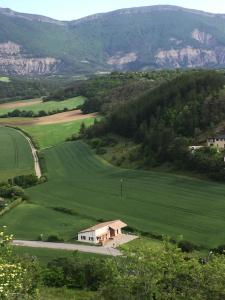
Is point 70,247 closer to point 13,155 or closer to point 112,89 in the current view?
point 13,155

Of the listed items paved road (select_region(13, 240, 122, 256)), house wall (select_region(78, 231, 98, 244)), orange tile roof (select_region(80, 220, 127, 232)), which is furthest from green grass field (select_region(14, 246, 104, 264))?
orange tile roof (select_region(80, 220, 127, 232))

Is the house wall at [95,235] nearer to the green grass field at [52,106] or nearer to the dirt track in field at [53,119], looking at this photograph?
the dirt track in field at [53,119]

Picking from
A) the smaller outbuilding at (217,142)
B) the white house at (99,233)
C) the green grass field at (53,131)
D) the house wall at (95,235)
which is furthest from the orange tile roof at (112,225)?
the green grass field at (53,131)

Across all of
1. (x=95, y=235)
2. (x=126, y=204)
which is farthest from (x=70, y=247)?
(x=126, y=204)

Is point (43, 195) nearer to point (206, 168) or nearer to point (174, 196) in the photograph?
point (174, 196)

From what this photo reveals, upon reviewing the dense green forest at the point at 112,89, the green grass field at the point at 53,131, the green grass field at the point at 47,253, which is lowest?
the green grass field at the point at 47,253

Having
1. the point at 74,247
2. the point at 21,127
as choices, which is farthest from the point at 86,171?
the point at 21,127
